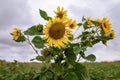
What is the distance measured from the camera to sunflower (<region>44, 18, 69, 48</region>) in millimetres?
4305

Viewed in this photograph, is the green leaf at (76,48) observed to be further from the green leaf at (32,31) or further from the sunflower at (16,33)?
the sunflower at (16,33)

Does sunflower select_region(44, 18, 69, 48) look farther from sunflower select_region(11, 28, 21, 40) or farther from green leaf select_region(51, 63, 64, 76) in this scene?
sunflower select_region(11, 28, 21, 40)

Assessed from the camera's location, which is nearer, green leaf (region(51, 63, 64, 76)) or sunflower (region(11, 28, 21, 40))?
green leaf (region(51, 63, 64, 76))

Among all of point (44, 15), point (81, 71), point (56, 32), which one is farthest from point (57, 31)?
point (81, 71)

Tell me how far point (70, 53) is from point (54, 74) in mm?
333

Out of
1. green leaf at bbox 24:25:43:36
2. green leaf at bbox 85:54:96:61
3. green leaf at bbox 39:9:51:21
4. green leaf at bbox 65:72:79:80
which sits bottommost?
green leaf at bbox 65:72:79:80

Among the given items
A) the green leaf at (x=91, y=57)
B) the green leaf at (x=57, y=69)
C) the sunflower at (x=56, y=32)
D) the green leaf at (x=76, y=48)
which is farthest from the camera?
the green leaf at (x=91, y=57)

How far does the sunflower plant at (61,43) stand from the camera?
433cm

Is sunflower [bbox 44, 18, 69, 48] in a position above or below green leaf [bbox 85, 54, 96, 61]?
above

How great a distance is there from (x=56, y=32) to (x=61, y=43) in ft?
0.42

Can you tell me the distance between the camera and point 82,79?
15.4 feet

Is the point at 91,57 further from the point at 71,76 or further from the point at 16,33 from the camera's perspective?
the point at 16,33

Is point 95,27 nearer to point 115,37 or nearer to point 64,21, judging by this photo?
point 115,37

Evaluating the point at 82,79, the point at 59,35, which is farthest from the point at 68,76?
the point at 59,35
